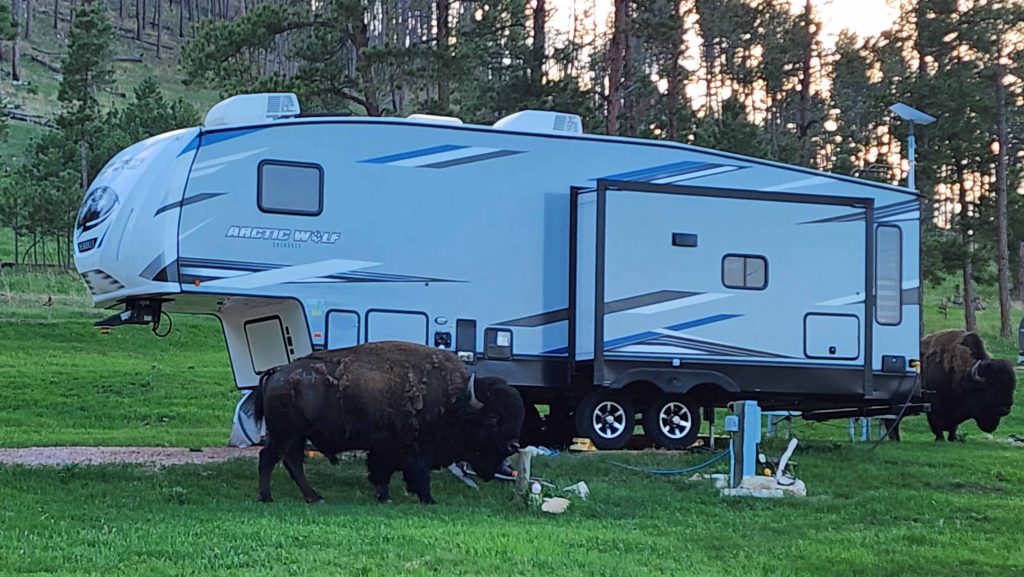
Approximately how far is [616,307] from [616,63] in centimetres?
1306

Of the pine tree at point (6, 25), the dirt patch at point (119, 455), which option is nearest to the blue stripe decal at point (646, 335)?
the dirt patch at point (119, 455)

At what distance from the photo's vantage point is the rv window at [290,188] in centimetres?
1227

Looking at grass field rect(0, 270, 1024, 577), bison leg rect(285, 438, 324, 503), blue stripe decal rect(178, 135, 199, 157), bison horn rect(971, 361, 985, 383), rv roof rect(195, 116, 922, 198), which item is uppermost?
rv roof rect(195, 116, 922, 198)

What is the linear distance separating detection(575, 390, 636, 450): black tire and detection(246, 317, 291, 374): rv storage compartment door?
332 cm

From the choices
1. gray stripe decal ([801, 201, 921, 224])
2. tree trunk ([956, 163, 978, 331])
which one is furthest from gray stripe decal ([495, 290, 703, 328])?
tree trunk ([956, 163, 978, 331])

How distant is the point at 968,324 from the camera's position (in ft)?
115

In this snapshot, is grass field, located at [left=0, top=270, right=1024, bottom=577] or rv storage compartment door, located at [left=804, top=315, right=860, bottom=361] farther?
rv storage compartment door, located at [left=804, top=315, right=860, bottom=361]

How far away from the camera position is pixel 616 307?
13.2 meters

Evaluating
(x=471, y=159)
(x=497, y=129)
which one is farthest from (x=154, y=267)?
(x=497, y=129)

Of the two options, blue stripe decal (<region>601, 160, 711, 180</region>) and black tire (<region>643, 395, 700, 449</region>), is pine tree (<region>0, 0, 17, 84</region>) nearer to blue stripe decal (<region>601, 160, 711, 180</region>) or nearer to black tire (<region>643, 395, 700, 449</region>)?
blue stripe decal (<region>601, 160, 711, 180</region>)

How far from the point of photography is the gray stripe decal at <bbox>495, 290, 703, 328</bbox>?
13156 millimetres

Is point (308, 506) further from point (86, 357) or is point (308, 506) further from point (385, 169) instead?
point (86, 357)

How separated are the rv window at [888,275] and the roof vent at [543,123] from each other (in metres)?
3.86

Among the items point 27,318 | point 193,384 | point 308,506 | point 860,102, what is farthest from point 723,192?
point 860,102
